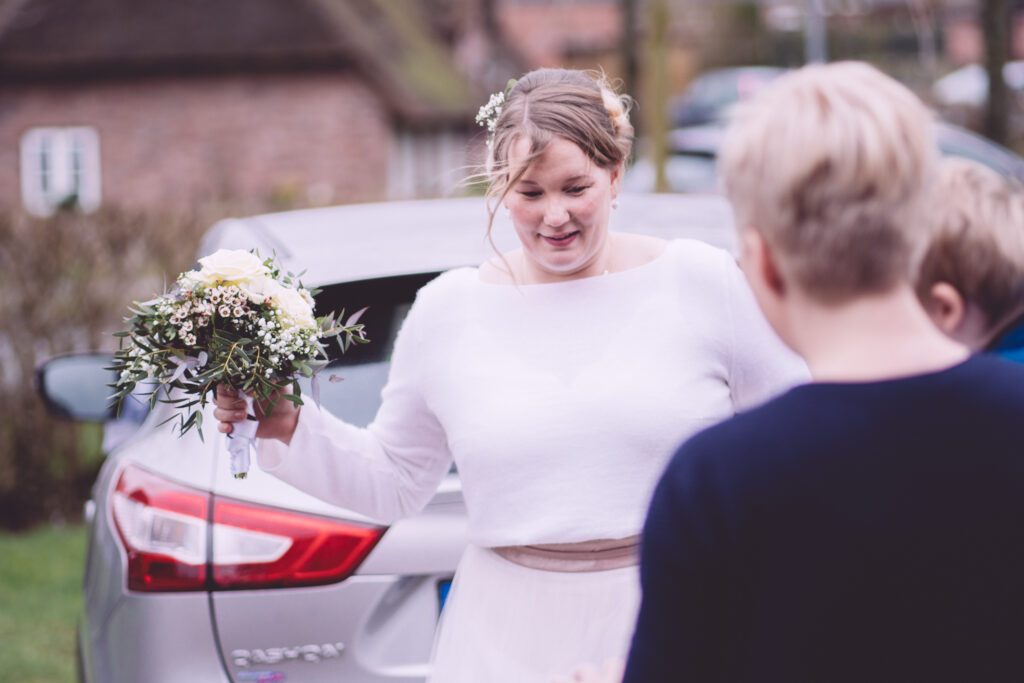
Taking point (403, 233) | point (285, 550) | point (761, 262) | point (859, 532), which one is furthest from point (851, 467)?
point (403, 233)

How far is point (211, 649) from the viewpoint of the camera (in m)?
2.94

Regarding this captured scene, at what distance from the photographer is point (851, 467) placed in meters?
1.49

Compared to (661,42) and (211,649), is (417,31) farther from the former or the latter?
(211,649)

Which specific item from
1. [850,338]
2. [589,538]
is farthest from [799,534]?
[589,538]

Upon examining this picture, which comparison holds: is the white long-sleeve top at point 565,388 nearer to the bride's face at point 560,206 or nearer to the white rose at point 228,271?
the bride's face at point 560,206

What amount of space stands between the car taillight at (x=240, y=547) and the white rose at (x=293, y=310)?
581mm

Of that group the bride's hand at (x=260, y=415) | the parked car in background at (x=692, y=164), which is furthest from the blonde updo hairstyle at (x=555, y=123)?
the parked car in background at (x=692, y=164)

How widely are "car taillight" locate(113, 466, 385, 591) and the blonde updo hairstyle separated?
804 mm

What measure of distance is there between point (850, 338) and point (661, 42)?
10.6m

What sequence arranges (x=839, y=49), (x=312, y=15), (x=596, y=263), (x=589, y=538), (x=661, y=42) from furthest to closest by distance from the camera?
1. (x=839, y=49)
2. (x=312, y=15)
3. (x=661, y=42)
4. (x=596, y=263)
5. (x=589, y=538)

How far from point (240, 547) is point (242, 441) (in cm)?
43

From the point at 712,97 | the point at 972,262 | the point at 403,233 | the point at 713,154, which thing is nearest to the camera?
the point at 972,262

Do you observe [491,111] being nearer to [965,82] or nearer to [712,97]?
[965,82]

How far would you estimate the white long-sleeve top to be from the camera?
8.05 ft
